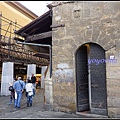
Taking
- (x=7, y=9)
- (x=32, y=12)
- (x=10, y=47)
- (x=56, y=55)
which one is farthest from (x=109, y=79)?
(x=32, y=12)

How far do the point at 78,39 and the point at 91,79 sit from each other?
5.48 ft

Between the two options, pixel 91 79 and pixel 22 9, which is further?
pixel 22 9

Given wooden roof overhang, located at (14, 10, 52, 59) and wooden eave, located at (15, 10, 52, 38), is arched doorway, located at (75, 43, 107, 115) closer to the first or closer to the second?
wooden roof overhang, located at (14, 10, 52, 59)

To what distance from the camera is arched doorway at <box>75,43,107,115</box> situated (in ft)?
20.9

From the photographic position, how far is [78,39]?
675cm

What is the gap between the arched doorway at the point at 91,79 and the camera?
636 centimetres

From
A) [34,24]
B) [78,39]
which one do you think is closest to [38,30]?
[34,24]

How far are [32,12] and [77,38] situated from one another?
1934cm

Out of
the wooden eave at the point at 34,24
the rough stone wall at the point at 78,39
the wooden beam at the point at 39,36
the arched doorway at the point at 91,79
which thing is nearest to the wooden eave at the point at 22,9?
the wooden eave at the point at 34,24

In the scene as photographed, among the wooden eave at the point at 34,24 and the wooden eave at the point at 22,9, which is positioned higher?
the wooden eave at the point at 22,9

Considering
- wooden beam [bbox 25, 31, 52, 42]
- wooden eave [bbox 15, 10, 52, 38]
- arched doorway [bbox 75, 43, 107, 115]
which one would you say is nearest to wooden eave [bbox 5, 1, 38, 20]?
wooden eave [bbox 15, 10, 52, 38]

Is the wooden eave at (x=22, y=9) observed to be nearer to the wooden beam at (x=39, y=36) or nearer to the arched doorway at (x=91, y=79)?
the wooden beam at (x=39, y=36)

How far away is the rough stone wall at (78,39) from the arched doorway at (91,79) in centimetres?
24

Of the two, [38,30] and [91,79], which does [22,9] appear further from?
[91,79]
